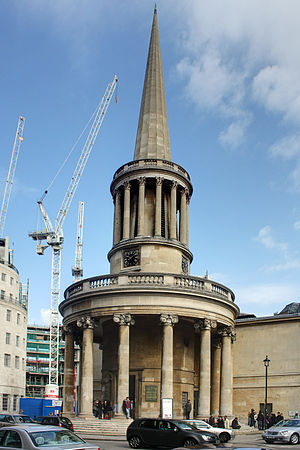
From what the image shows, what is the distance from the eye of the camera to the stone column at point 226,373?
1642 inches

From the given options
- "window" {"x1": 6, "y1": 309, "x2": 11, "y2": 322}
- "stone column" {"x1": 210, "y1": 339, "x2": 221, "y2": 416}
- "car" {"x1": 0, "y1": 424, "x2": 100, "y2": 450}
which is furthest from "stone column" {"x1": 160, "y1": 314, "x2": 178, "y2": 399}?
"window" {"x1": 6, "y1": 309, "x2": 11, "y2": 322}

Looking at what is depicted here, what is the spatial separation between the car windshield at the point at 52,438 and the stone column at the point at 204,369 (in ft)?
80.9

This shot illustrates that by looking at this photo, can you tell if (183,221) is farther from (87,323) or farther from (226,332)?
(87,323)

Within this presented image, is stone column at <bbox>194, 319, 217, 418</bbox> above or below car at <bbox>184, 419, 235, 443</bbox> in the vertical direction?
above

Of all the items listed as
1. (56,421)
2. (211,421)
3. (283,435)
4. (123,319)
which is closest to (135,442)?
(56,421)

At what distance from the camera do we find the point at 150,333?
43.2 metres

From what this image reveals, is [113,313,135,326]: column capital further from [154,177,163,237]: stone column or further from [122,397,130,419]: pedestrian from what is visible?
[154,177,163,237]: stone column

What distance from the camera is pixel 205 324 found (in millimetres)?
40875

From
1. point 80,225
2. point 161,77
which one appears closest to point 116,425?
point 161,77

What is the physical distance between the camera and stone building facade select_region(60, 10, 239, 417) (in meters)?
39.6

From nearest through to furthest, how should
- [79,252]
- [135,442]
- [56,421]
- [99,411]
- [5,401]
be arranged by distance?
[135,442]
[56,421]
[99,411]
[5,401]
[79,252]

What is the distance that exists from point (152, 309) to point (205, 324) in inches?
166

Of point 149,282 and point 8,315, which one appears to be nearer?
point 149,282

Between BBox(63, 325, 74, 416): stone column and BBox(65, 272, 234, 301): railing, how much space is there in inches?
174
